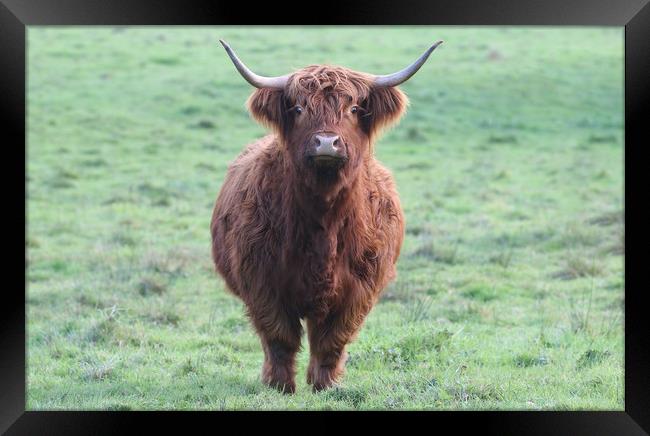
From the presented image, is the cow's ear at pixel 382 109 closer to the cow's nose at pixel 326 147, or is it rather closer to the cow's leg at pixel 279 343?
the cow's nose at pixel 326 147

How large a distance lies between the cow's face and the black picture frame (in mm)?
457

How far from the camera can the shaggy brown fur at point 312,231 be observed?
470cm

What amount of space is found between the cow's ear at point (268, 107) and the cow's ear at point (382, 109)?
1.36 ft

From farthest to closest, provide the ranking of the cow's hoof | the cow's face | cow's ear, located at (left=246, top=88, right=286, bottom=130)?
the cow's hoof
cow's ear, located at (left=246, top=88, right=286, bottom=130)
the cow's face

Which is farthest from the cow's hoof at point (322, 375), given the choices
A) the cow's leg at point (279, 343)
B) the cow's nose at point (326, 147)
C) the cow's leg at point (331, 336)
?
the cow's nose at point (326, 147)

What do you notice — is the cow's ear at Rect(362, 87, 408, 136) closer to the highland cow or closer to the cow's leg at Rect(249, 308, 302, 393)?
the highland cow

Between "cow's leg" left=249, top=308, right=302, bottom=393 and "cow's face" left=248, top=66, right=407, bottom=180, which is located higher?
"cow's face" left=248, top=66, right=407, bottom=180

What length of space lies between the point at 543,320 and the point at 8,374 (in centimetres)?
364

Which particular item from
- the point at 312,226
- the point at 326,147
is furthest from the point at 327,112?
the point at 312,226

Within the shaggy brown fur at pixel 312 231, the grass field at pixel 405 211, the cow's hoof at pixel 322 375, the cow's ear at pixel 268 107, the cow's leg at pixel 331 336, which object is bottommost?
the grass field at pixel 405 211

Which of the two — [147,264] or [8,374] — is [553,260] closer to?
[147,264]

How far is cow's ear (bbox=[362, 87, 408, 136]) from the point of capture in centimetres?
489

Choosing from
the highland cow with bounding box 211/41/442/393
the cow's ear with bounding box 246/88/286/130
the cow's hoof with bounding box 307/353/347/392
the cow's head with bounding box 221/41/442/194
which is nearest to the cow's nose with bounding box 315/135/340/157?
the cow's head with bounding box 221/41/442/194

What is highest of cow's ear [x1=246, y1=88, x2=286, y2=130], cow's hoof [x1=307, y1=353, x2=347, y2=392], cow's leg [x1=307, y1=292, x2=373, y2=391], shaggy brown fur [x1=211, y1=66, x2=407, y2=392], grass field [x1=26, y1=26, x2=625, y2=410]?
cow's ear [x1=246, y1=88, x2=286, y2=130]
